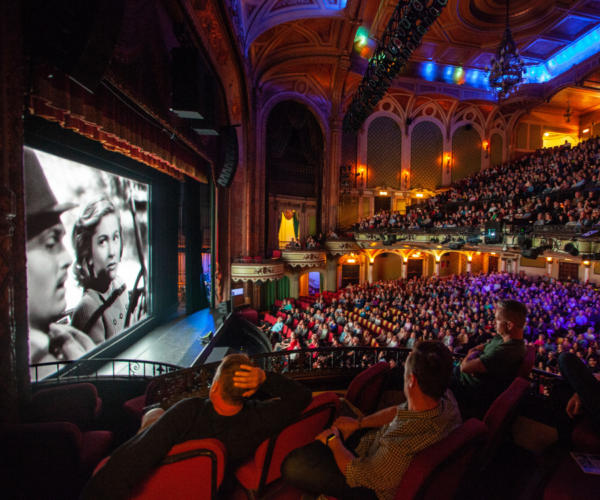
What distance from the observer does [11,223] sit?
89.7 inches

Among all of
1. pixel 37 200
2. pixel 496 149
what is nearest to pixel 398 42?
pixel 37 200

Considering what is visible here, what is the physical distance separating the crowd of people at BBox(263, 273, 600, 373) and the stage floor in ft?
7.06

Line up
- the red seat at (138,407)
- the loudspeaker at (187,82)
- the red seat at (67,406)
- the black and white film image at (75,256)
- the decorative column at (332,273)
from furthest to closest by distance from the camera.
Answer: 1. the decorative column at (332,273)
2. the loudspeaker at (187,82)
3. the black and white film image at (75,256)
4. the red seat at (138,407)
5. the red seat at (67,406)

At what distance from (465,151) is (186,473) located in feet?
76.3

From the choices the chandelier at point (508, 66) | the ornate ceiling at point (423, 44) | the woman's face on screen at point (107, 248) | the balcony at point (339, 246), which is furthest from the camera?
the balcony at point (339, 246)

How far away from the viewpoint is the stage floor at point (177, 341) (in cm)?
610

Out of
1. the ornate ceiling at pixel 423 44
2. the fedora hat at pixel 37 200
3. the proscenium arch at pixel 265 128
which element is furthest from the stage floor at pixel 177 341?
the ornate ceiling at pixel 423 44

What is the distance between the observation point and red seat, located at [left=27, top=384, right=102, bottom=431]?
8.60 ft

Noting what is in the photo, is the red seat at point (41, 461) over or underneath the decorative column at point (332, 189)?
underneath

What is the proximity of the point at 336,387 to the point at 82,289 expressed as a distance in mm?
4673

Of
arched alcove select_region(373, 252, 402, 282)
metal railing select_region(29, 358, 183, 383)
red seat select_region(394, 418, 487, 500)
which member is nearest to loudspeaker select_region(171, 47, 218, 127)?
metal railing select_region(29, 358, 183, 383)

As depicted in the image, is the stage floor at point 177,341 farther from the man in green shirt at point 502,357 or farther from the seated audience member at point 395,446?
the man in green shirt at point 502,357

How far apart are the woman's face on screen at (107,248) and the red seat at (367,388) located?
5.35m

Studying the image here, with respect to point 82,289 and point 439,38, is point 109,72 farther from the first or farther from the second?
point 439,38
